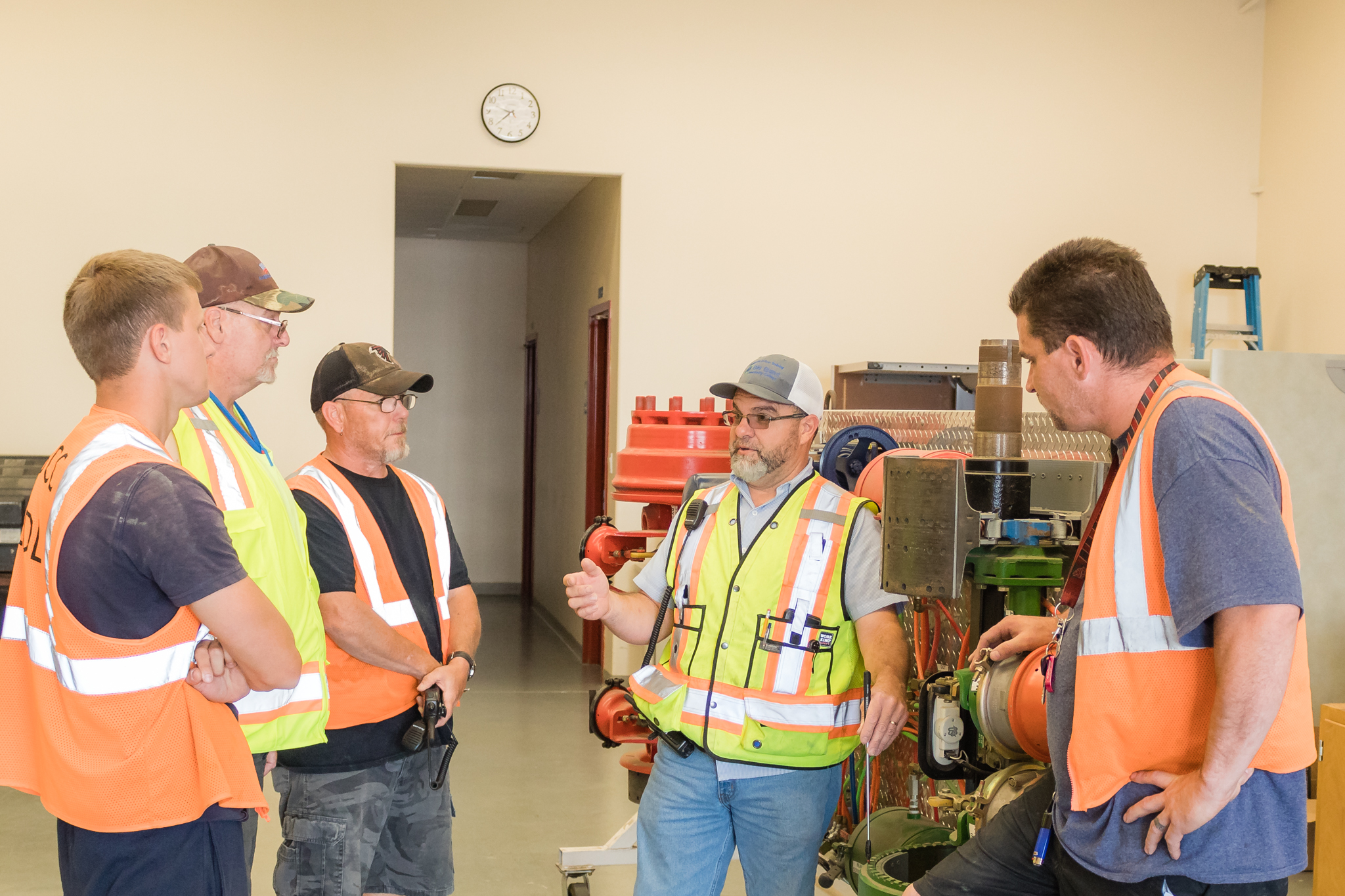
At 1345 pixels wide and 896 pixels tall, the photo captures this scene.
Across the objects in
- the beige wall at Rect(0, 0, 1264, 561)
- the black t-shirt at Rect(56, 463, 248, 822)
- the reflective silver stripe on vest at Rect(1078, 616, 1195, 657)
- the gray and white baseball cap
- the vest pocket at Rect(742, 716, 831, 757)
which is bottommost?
the vest pocket at Rect(742, 716, 831, 757)

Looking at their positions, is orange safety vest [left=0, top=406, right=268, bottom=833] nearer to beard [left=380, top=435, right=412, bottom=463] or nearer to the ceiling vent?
beard [left=380, top=435, right=412, bottom=463]

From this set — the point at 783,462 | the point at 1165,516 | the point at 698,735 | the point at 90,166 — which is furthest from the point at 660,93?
the point at 1165,516

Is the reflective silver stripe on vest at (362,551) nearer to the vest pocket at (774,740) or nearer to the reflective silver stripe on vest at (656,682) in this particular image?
the reflective silver stripe on vest at (656,682)

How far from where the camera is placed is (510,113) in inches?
252

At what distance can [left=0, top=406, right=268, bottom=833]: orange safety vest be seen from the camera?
1.59m

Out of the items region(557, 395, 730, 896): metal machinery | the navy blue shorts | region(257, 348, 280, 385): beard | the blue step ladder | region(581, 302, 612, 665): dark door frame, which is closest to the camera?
the navy blue shorts

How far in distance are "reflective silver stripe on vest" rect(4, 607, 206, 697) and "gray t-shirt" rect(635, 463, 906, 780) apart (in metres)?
1.18

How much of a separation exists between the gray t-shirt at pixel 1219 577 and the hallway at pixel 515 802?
2.51m

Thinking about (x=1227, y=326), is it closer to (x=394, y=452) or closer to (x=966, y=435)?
(x=966, y=435)

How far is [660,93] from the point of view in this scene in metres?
6.59

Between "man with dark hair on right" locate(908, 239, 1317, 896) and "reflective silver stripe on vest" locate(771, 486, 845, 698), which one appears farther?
"reflective silver stripe on vest" locate(771, 486, 845, 698)

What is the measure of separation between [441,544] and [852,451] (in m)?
1.12

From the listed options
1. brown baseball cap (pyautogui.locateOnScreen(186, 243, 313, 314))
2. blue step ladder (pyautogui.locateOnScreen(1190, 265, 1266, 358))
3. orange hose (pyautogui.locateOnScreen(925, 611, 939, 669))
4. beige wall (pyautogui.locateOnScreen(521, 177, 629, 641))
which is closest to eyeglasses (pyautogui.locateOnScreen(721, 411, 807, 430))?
orange hose (pyautogui.locateOnScreen(925, 611, 939, 669))

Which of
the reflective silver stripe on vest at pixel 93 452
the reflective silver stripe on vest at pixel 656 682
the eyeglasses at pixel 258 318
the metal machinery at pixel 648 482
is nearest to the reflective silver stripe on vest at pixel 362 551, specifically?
the eyeglasses at pixel 258 318
